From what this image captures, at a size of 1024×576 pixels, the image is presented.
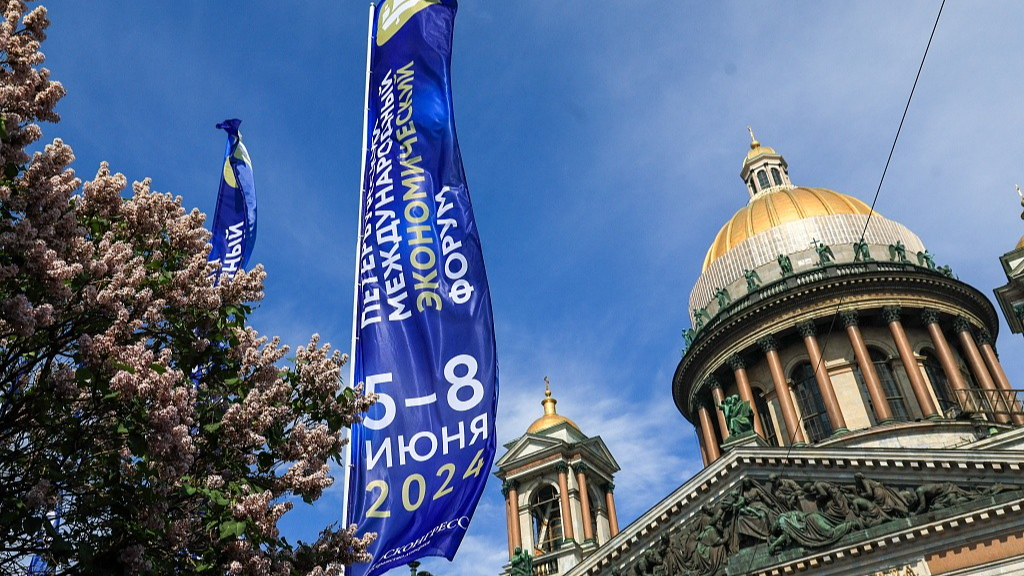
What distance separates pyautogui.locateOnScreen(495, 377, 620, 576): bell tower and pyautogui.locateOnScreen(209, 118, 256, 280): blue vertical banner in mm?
18379

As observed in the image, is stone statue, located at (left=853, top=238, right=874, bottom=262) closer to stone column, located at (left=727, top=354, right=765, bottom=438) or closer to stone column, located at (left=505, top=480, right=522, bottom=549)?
stone column, located at (left=727, top=354, right=765, bottom=438)

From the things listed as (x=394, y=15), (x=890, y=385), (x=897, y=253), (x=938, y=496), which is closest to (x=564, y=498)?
(x=938, y=496)

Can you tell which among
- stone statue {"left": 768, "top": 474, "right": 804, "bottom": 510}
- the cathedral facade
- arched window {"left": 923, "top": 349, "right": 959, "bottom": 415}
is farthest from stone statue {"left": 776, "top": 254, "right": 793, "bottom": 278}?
stone statue {"left": 768, "top": 474, "right": 804, "bottom": 510}

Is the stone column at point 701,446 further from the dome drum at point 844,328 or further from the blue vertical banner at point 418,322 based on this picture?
the blue vertical banner at point 418,322

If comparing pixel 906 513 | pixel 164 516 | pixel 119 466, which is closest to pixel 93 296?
pixel 119 466

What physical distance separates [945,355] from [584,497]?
63.6 feet

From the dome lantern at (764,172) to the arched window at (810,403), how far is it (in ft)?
48.3

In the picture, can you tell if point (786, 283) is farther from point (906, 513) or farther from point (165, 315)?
point (165, 315)

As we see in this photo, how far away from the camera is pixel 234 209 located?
19.8 meters

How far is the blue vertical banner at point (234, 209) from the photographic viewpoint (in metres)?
18.9

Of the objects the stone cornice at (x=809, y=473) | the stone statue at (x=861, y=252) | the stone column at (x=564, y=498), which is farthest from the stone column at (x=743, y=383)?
the stone cornice at (x=809, y=473)

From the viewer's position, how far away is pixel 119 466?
634 cm

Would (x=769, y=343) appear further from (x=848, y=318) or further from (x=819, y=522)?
(x=819, y=522)

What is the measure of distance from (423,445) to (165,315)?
138 inches
